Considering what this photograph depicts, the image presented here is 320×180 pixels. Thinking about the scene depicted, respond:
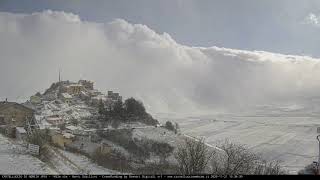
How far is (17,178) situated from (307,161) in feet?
10.9

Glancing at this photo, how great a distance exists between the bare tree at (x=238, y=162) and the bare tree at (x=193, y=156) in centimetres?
13

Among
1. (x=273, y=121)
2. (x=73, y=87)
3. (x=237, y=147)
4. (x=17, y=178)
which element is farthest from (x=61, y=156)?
(x=273, y=121)

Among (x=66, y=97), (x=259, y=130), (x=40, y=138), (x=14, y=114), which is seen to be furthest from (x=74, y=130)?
(x=259, y=130)

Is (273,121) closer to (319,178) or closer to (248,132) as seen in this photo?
(248,132)

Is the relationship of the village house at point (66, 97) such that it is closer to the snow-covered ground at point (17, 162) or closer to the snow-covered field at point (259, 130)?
the snow-covered ground at point (17, 162)

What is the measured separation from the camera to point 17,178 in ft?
12.8

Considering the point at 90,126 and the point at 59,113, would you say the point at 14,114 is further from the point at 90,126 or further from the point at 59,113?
the point at 90,126

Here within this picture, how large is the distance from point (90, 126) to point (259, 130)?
2387mm

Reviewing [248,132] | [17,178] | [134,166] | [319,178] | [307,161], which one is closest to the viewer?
[319,178]

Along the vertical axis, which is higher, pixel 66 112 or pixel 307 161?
pixel 66 112

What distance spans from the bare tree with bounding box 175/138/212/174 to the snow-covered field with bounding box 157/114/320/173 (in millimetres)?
143

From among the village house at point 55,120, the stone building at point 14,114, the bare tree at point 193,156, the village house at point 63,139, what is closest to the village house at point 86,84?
the village house at point 55,120

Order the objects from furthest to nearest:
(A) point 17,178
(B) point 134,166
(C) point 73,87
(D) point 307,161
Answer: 1. (C) point 73,87
2. (B) point 134,166
3. (D) point 307,161
4. (A) point 17,178

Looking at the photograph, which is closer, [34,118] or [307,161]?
[307,161]
